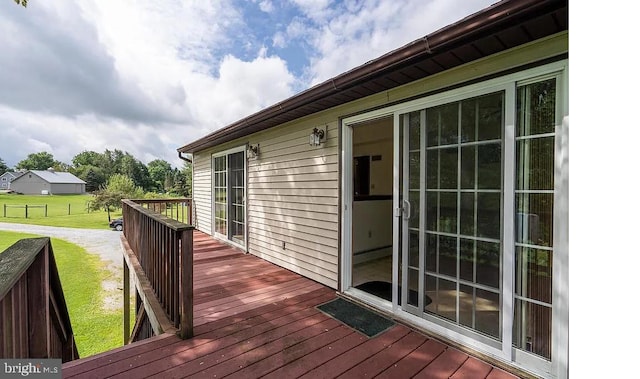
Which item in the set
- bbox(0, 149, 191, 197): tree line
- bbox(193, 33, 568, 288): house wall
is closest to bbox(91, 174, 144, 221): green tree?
bbox(0, 149, 191, 197): tree line

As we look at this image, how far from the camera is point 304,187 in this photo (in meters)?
4.00

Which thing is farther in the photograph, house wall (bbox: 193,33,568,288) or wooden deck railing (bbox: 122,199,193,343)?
house wall (bbox: 193,33,568,288)

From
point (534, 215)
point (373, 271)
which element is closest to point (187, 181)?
point (373, 271)

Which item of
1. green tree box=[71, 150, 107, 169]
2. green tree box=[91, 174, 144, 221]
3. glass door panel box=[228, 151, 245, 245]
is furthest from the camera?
green tree box=[71, 150, 107, 169]

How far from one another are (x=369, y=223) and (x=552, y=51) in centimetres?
368

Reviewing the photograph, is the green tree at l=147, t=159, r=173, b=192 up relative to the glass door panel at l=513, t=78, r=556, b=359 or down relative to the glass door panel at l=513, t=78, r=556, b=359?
up

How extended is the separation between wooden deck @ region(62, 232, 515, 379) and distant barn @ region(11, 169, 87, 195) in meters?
56.2

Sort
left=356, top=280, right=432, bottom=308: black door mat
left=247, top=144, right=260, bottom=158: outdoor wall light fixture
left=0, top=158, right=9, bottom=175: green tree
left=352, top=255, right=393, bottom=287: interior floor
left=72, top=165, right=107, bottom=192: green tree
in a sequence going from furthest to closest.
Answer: left=0, top=158, right=9, bottom=175: green tree
left=72, top=165, right=107, bottom=192: green tree
left=247, top=144, right=260, bottom=158: outdoor wall light fixture
left=352, top=255, right=393, bottom=287: interior floor
left=356, top=280, right=432, bottom=308: black door mat

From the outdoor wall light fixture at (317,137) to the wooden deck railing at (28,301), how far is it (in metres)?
2.77

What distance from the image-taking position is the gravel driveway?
34.8 ft

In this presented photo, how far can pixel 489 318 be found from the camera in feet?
7.09

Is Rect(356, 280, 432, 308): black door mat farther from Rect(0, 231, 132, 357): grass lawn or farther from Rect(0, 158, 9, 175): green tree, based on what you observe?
Rect(0, 158, 9, 175): green tree

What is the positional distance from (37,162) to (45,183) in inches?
992
